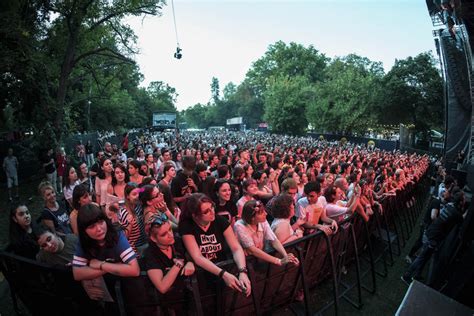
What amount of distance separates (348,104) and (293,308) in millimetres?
31324

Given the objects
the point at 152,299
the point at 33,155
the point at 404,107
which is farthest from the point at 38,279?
the point at 404,107

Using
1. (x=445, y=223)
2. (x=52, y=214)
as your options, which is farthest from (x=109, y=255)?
(x=445, y=223)

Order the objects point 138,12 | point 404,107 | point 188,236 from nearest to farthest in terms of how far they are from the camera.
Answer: point 188,236
point 138,12
point 404,107

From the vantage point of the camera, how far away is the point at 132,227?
12.5ft

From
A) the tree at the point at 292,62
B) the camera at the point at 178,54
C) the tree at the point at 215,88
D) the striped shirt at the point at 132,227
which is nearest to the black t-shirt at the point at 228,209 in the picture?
the striped shirt at the point at 132,227

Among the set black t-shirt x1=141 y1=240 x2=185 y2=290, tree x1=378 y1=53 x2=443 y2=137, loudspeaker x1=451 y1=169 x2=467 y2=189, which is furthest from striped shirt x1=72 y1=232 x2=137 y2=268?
tree x1=378 y1=53 x2=443 y2=137

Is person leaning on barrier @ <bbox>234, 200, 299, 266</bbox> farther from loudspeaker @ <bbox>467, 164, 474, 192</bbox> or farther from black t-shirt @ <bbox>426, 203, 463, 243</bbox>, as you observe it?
loudspeaker @ <bbox>467, 164, 474, 192</bbox>

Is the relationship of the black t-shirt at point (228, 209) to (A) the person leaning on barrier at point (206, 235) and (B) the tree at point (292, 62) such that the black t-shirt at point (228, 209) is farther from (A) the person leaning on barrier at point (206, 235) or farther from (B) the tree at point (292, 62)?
(B) the tree at point (292, 62)

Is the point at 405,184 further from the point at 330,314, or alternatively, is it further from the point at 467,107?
the point at 467,107

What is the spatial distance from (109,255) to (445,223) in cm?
524

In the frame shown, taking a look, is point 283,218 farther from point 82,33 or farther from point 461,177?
point 82,33

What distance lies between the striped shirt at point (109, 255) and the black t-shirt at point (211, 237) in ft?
1.66

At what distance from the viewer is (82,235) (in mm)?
2301

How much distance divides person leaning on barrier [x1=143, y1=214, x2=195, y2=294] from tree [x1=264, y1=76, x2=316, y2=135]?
40233mm
